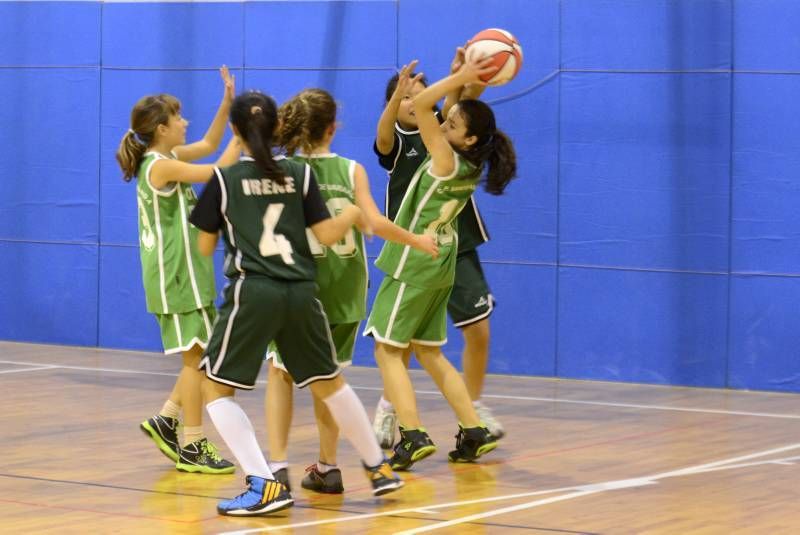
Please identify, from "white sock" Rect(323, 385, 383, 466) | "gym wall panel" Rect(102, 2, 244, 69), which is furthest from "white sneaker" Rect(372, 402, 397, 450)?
"gym wall panel" Rect(102, 2, 244, 69)

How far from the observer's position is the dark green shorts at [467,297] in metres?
7.07

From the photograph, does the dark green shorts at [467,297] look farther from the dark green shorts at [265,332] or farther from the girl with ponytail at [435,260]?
the dark green shorts at [265,332]

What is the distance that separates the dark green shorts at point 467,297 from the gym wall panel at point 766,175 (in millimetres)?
2628

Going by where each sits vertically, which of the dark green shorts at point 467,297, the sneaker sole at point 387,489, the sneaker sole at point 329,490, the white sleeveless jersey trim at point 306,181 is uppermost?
the white sleeveless jersey trim at point 306,181

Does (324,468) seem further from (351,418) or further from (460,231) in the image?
(460,231)

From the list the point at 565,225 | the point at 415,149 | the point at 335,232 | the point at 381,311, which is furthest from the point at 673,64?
the point at 335,232

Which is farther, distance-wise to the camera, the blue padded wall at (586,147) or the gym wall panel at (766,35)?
the blue padded wall at (586,147)

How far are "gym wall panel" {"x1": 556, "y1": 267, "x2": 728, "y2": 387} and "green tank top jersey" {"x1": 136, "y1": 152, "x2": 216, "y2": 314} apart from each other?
11.9 ft

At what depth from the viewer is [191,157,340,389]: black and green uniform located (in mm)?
5234

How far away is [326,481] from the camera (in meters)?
5.82

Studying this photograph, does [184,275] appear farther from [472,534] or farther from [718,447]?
[718,447]

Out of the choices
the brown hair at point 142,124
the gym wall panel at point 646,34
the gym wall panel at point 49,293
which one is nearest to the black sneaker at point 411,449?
the brown hair at point 142,124

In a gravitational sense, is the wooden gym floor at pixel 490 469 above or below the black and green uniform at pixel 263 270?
below

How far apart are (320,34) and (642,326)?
303cm
